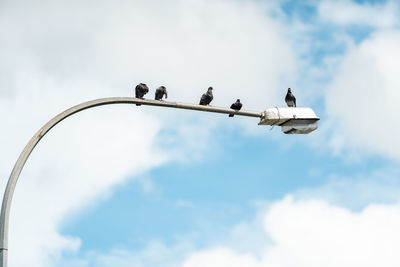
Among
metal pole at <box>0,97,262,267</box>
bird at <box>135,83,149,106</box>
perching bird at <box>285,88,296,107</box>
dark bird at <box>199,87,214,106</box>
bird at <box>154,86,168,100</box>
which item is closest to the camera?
metal pole at <box>0,97,262,267</box>

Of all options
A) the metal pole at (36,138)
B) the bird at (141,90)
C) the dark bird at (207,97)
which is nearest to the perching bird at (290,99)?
the dark bird at (207,97)

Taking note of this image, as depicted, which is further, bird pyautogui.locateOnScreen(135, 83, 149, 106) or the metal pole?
bird pyautogui.locateOnScreen(135, 83, 149, 106)

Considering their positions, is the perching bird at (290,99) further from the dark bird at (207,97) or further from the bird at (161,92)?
the bird at (161,92)

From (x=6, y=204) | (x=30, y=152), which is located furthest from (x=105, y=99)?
(x=6, y=204)

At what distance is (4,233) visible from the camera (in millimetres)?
9539

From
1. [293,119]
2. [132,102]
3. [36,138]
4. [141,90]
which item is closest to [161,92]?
[141,90]

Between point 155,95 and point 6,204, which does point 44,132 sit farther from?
point 155,95

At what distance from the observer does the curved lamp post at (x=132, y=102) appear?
375 inches

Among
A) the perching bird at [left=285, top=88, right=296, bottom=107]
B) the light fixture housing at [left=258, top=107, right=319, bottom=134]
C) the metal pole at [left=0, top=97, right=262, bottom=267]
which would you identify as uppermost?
the perching bird at [left=285, top=88, right=296, bottom=107]

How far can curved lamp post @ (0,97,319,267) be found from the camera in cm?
953

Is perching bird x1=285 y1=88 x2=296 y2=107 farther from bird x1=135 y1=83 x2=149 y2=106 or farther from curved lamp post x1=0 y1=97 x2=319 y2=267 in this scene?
curved lamp post x1=0 y1=97 x2=319 y2=267

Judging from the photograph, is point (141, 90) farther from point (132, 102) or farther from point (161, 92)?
point (132, 102)

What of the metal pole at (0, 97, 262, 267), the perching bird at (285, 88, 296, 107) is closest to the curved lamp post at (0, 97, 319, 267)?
the metal pole at (0, 97, 262, 267)

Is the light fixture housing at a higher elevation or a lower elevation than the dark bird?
lower
